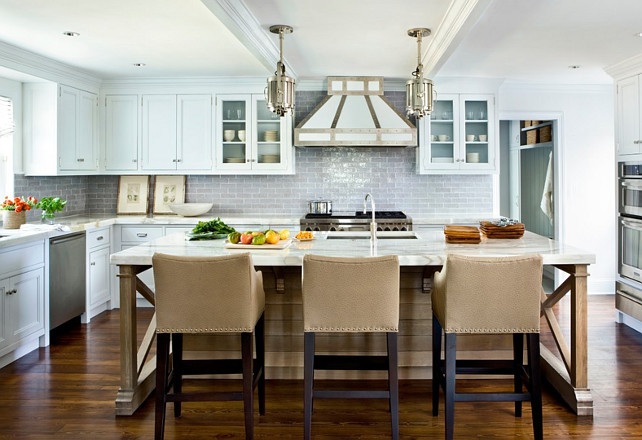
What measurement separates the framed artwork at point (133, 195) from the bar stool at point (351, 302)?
165 inches

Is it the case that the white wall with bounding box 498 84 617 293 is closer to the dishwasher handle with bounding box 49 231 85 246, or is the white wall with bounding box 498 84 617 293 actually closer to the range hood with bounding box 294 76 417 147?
the range hood with bounding box 294 76 417 147

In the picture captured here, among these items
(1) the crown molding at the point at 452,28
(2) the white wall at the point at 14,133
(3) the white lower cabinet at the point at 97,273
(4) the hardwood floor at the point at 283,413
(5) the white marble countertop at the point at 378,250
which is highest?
(1) the crown molding at the point at 452,28

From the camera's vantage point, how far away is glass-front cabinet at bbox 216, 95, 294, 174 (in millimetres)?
6074

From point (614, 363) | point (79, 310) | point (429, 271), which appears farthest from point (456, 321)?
point (79, 310)

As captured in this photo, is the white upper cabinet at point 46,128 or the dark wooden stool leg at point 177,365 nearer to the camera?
the dark wooden stool leg at point 177,365

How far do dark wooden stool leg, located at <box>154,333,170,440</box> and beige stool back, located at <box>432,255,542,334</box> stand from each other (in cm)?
144

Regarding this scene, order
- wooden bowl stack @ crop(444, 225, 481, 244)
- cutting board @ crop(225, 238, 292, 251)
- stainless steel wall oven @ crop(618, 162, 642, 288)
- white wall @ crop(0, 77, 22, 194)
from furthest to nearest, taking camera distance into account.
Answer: white wall @ crop(0, 77, 22, 194), stainless steel wall oven @ crop(618, 162, 642, 288), wooden bowl stack @ crop(444, 225, 481, 244), cutting board @ crop(225, 238, 292, 251)

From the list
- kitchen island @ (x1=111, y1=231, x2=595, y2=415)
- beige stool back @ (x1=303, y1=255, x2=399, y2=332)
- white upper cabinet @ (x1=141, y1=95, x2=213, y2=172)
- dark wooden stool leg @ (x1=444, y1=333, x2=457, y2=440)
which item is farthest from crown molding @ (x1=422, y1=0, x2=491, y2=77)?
white upper cabinet @ (x1=141, y1=95, x2=213, y2=172)

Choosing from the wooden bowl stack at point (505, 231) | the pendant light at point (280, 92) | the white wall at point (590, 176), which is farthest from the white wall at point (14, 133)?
the white wall at point (590, 176)

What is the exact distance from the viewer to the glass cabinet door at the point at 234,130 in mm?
6082

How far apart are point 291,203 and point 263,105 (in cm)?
116

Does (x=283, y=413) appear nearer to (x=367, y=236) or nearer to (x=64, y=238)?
(x=367, y=236)

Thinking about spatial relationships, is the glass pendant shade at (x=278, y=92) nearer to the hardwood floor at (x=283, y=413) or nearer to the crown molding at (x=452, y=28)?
the crown molding at (x=452, y=28)

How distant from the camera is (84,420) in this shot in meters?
3.16
